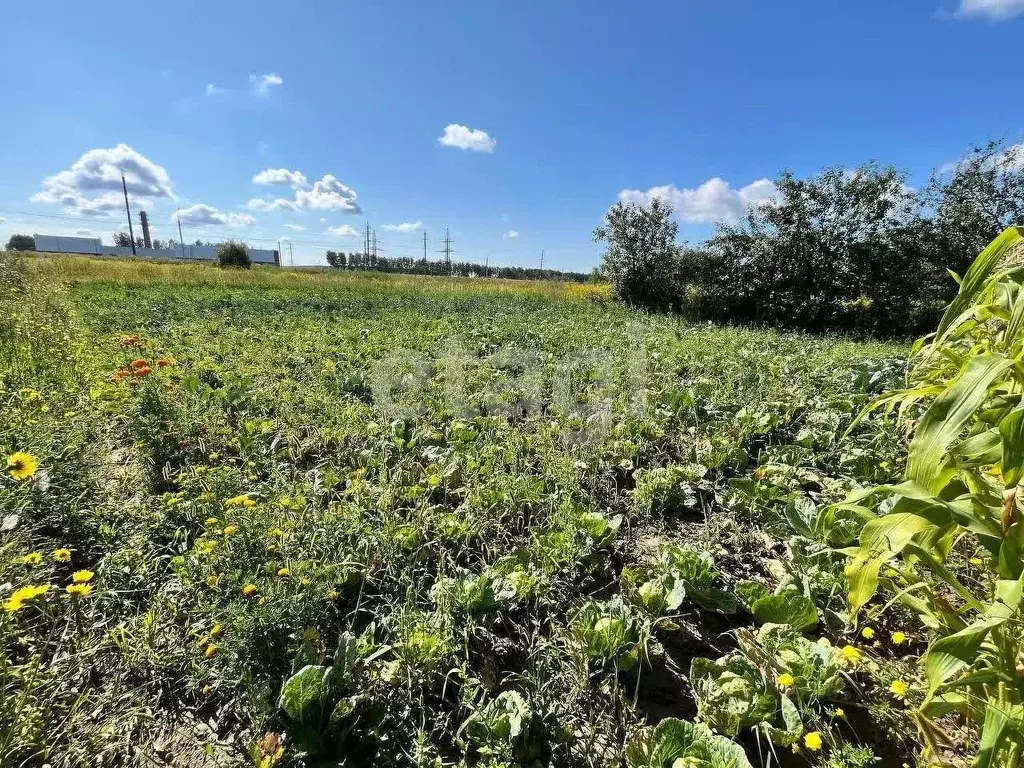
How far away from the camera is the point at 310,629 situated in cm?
152

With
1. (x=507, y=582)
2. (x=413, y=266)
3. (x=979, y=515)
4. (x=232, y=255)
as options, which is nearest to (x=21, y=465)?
(x=507, y=582)

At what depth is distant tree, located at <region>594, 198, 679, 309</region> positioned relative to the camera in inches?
730

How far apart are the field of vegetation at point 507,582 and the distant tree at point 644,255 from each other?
52.7 ft

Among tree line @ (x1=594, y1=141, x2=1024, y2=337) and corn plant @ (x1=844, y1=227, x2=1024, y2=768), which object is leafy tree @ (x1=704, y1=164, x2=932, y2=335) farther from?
corn plant @ (x1=844, y1=227, x2=1024, y2=768)

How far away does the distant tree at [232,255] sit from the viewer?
39.1 m

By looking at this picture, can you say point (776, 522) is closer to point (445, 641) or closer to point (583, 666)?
point (583, 666)

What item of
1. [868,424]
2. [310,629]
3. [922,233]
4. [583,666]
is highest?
[922,233]

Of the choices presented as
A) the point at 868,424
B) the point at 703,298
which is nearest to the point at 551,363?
the point at 868,424

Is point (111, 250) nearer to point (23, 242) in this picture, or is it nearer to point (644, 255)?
point (23, 242)

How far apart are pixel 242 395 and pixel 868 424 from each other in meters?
5.03

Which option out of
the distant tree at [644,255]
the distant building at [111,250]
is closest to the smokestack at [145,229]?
the distant building at [111,250]

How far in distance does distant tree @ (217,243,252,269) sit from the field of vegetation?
4293 cm

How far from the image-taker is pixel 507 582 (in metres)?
1.85

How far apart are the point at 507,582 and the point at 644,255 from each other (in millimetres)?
19085
